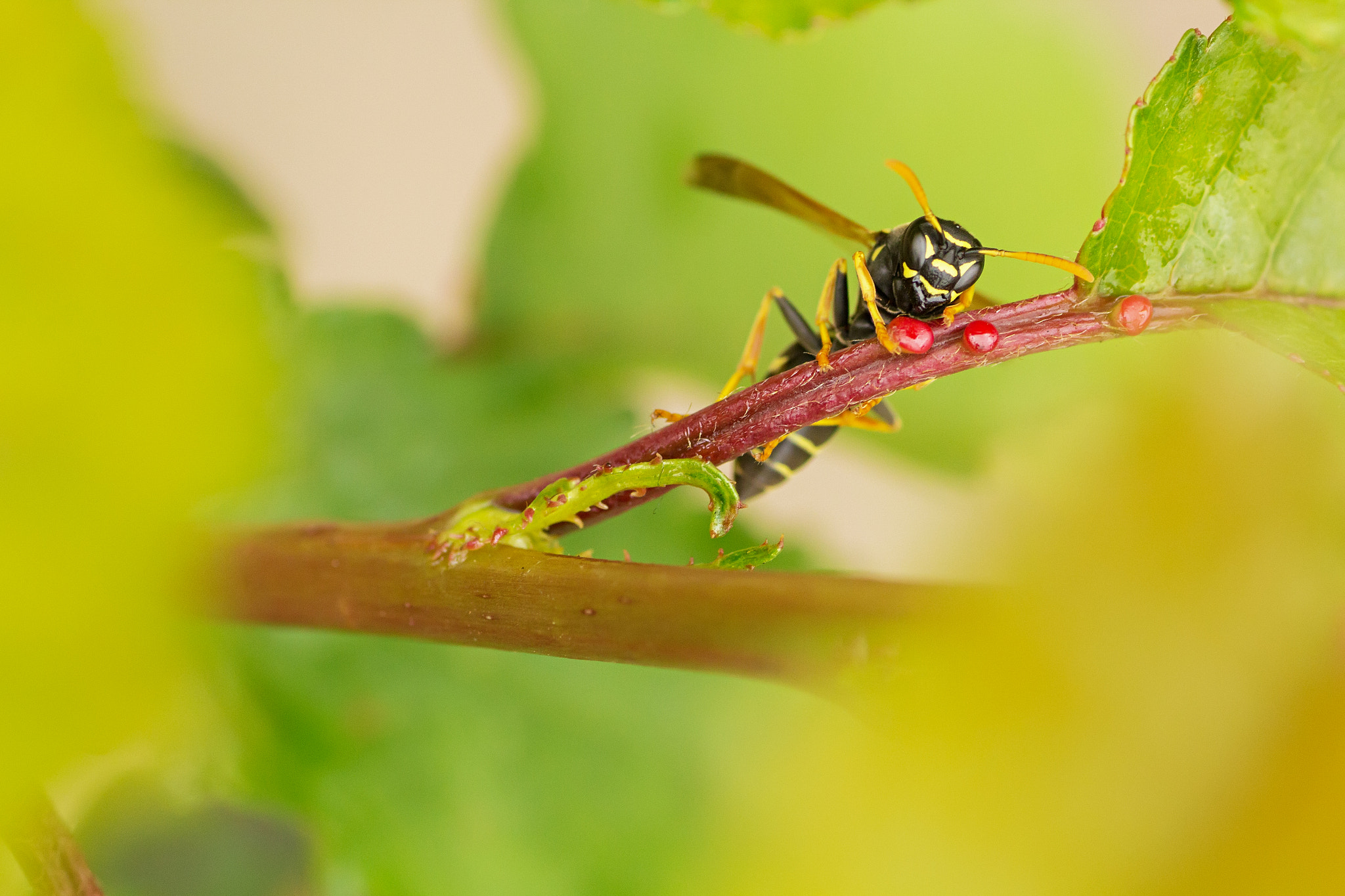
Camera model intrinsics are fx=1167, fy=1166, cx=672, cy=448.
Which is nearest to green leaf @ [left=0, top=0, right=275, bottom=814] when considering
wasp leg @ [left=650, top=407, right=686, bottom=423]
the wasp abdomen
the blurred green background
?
the blurred green background

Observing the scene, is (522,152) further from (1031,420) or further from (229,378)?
(229,378)

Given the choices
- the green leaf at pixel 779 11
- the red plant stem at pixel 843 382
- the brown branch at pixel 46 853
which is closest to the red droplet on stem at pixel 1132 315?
the red plant stem at pixel 843 382

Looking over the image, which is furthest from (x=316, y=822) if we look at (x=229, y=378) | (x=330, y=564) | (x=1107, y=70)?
(x=1107, y=70)

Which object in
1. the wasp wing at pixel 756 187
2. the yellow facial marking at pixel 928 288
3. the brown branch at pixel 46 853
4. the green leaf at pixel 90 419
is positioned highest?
the wasp wing at pixel 756 187

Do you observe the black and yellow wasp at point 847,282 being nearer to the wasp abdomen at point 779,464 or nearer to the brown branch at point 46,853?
the wasp abdomen at point 779,464

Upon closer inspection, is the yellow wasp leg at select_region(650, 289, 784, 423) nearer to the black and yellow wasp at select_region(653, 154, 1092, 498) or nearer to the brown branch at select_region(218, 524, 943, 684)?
the black and yellow wasp at select_region(653, 154, 1092, 498)

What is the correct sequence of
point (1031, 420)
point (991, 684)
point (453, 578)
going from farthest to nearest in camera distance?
point (1031, 420), point (453, 578), point (991, 684)
